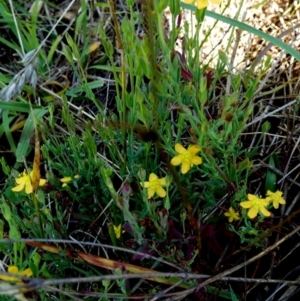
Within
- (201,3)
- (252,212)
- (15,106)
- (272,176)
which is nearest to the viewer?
(201,3)

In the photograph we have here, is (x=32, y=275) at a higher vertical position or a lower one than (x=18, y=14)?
lower

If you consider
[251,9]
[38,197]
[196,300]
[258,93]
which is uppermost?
[251,9]

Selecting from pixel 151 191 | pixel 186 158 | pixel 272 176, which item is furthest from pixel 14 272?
pixel 272 176

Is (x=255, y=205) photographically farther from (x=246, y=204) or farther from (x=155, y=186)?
(x=155, y=186)

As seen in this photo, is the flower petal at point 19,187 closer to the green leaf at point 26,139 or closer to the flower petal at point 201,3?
the green leaf at point 26,139

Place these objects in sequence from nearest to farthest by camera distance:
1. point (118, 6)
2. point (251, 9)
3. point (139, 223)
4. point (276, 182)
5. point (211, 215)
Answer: point (139, 223) → point (211, 215) → point (276, 182) → point (251, 9) → point (118, 6)

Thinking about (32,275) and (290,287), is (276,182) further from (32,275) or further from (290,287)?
(32,275)

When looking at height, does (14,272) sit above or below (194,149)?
below

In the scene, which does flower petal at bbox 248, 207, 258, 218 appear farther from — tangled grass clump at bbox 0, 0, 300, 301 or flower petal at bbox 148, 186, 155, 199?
flower petal at bbox 148, 186, 155, 199

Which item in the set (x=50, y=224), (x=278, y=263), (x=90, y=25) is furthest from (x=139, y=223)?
(x=90, y=25)

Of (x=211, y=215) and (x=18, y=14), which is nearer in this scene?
(x=211, y=215)
